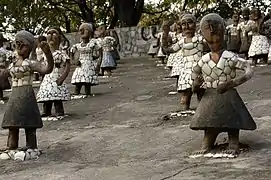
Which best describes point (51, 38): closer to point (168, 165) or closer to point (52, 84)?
point (52, 84)

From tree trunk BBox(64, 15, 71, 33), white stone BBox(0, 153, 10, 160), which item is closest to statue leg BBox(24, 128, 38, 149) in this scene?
white stone BBox(0, 153, 10, 160)

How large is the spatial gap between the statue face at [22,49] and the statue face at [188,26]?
8.19ft

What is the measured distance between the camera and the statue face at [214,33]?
7090 mm

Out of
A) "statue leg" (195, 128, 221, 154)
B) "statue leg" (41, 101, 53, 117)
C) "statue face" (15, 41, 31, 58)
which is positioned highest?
"statue face" (15, 41, 31, 58)

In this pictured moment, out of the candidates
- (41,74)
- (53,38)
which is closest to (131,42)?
(53,38)

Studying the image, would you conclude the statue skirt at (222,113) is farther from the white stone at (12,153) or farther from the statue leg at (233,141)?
the white stone at (12,153)

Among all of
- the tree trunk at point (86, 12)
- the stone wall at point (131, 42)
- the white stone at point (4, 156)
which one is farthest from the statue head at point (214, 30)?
the tree trunk at point (86, 12)

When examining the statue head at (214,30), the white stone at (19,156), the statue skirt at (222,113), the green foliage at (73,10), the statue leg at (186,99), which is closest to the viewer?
the statue skirt at (222,113)

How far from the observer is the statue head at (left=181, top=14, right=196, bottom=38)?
9398mm

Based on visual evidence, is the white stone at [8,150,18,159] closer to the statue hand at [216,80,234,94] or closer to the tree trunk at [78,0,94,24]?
the statue hand at [216,80,234,94]

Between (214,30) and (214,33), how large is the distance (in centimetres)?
3

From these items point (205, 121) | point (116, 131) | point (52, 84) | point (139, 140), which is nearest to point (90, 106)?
point (52, 84)

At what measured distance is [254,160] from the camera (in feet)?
21.8

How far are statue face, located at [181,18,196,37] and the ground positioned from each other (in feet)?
4.13
